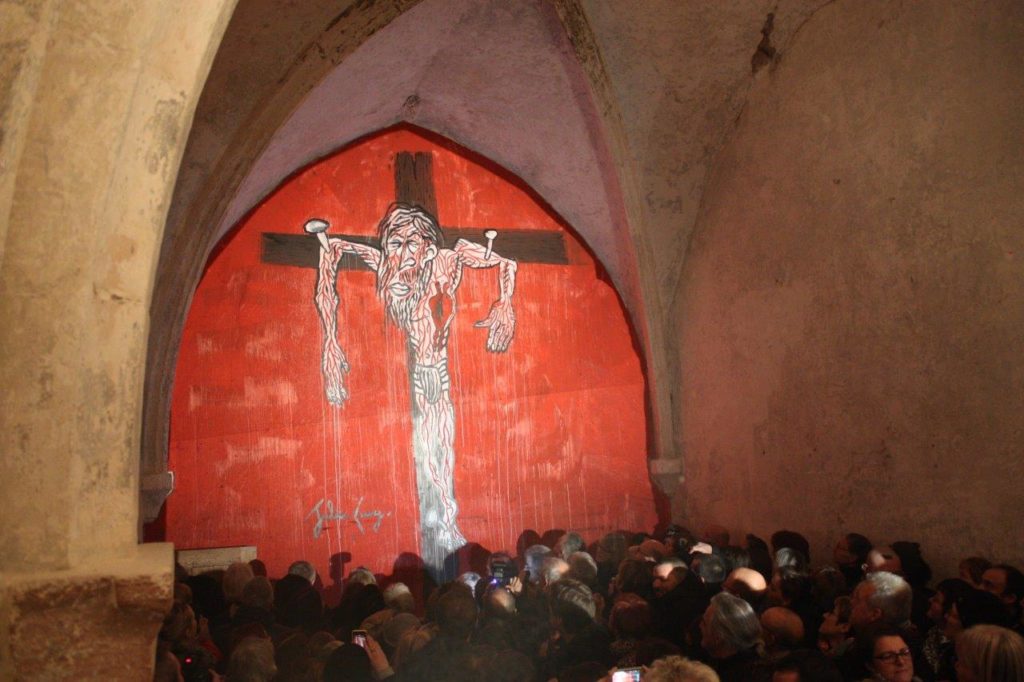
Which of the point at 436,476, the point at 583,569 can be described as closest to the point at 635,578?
the point at 583,569

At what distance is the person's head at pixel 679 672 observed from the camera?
2.51 meters

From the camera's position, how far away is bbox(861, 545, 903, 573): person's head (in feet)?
16.2

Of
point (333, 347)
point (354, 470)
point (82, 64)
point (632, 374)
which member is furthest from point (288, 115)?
point (82, 64)

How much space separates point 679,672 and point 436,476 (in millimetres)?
6123

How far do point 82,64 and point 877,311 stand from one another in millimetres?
5355

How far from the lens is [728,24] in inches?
297

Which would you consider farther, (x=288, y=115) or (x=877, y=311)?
(x=288, y=115)

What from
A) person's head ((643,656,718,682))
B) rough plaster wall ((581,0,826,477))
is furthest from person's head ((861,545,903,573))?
rough plaster wall ((581,0,826,477))

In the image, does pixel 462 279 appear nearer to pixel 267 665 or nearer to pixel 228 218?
pixel 228 218

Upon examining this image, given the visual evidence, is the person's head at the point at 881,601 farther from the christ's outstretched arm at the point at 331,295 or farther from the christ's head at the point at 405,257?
the christ's head at the point at 405,257

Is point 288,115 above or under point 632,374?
above

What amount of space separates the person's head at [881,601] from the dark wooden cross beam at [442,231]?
5.96 metres

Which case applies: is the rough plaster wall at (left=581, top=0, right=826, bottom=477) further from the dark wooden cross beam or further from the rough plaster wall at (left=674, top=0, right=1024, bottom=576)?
the dark wooden cross beam
